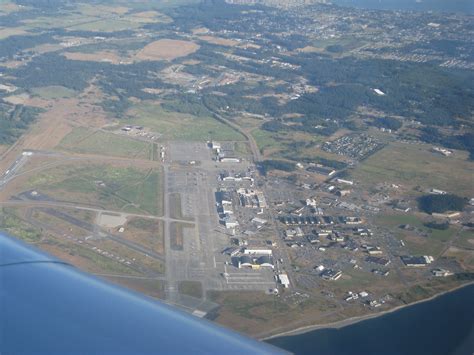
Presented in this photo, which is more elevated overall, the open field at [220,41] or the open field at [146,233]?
the open field at [146,233]

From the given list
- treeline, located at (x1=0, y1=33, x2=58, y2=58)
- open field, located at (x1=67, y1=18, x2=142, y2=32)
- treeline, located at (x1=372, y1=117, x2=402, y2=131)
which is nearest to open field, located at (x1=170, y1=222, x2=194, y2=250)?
treeline, located at (x1=372, y1=117, x2=402, y2=131)

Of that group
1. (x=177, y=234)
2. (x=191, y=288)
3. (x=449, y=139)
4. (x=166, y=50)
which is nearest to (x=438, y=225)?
(x=177, y=234)

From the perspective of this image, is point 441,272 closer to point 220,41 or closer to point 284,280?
point 284,280

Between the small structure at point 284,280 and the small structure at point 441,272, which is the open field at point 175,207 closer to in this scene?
the small structure at point 284,280

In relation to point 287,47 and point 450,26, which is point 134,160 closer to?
point 287,47

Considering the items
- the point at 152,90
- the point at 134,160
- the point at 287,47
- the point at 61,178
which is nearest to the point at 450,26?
the point at 287,47

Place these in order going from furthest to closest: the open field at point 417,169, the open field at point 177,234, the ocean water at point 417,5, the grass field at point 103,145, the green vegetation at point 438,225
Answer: the ocean water at point 417,5 → the grass field at point 103,145 → the open field at point 417,169 → the green vegetation at point 438,225 → the open field at point 177,234

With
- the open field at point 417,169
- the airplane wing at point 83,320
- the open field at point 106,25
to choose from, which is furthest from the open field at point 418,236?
the open field at point 106,25

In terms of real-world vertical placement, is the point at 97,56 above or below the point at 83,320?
below
